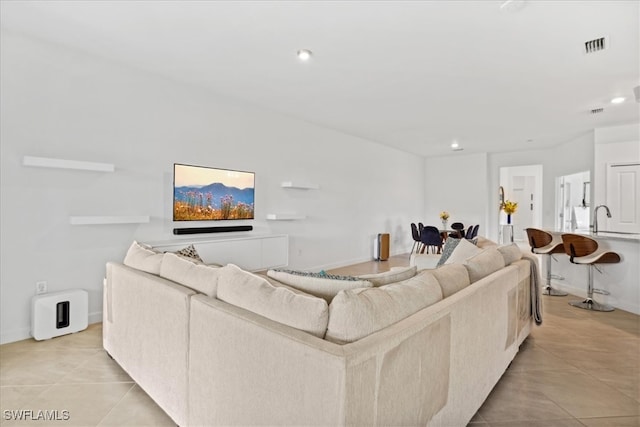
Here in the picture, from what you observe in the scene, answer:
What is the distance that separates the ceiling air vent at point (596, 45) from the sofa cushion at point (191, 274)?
3.67m

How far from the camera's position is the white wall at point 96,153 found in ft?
9.86

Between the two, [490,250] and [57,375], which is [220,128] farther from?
[490,250]

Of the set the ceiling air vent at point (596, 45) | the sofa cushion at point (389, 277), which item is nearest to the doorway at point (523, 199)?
the ceiling air vent at point (596, 45)

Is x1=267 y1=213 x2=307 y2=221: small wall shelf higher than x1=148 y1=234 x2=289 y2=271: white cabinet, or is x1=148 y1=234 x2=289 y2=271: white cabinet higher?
x1=267 y1=213 x2=307 y2=221: small wall shelf

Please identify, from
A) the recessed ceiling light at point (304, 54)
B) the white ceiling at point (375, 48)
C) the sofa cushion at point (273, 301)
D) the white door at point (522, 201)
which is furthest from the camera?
the white door at point (522, 201)

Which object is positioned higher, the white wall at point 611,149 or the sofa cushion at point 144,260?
the white wall at point 611,149

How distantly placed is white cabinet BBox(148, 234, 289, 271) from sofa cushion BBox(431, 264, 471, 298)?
Answer: 2905 millimetres

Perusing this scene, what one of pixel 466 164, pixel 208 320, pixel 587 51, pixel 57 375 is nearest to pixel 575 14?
pixel 587 51

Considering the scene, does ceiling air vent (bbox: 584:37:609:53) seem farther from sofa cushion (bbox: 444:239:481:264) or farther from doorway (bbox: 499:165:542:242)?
doorway (bbox: 499:165:542:242)

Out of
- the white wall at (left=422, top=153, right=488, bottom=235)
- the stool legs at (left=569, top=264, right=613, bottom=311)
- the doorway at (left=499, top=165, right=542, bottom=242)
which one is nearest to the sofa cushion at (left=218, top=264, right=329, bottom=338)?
the stool legs at (left=569, top=264, right=613, bottom=311)

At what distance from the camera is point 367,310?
125cm

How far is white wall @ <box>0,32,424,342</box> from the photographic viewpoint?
300cm

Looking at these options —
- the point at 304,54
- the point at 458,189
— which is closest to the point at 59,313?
the point at 304,54

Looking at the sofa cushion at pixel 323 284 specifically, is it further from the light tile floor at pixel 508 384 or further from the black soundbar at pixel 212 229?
the black soundbar at pixel 212 229
